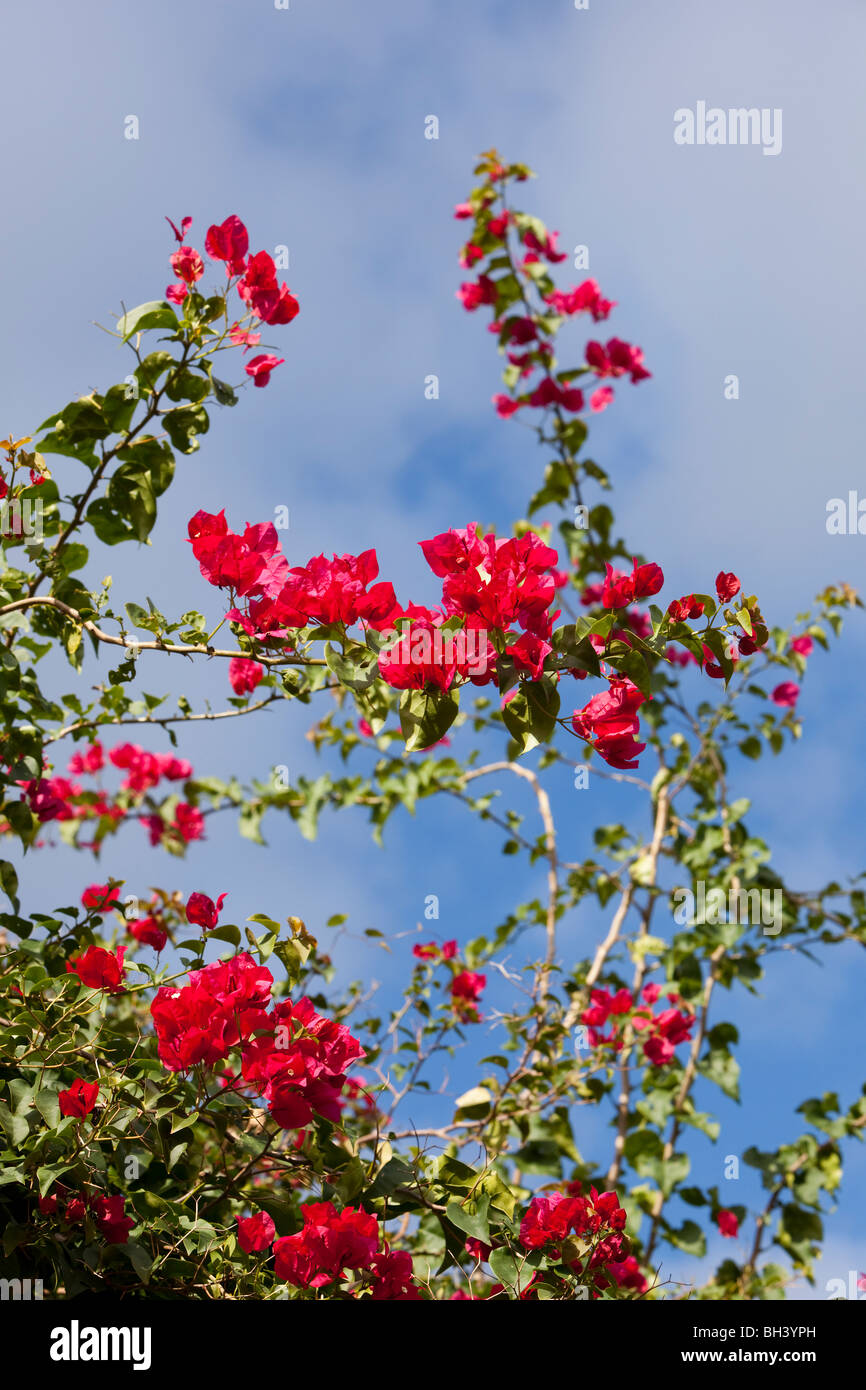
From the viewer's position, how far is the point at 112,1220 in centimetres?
145

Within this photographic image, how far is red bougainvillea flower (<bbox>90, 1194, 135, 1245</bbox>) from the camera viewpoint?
4.74 feet

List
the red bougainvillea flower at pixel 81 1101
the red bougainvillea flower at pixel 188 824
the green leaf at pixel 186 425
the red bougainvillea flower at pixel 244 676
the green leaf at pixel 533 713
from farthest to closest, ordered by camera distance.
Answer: the red bougainvillea flower at pixel 188 824 → the red bougainvillea flower at pixel 244 676 → the green leaf at pixel 186 425 → the red bougainvillea flower at pixel 81 1101 → the green leaf at pixel 533 713

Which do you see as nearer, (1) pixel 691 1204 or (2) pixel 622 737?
(2) pixel 622 737

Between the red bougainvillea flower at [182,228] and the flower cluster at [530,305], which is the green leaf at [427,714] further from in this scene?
the flower cluster at [530,305]

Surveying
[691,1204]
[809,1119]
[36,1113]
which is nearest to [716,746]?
[809,1119]

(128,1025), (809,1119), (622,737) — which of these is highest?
(622,737)

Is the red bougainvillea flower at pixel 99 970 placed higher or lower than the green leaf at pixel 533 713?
lower

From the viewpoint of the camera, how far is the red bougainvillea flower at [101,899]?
1.89 metres

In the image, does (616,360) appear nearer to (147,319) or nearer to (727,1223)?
(147,319)

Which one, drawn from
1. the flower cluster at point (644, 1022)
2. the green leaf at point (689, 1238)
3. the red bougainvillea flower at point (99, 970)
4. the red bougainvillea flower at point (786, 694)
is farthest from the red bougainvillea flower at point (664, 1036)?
the red bougainvillea flower at point (99, 970)

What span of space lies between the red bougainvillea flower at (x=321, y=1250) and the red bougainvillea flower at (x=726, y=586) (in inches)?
36.3
